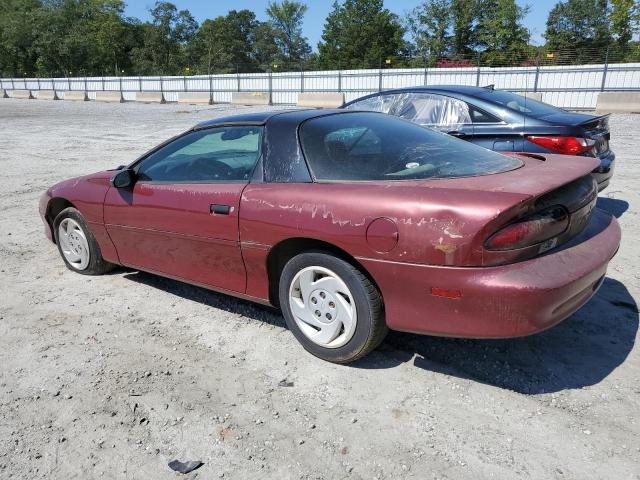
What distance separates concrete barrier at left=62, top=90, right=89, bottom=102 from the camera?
40.3 metres

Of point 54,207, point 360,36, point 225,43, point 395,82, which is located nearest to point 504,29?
point 360,36

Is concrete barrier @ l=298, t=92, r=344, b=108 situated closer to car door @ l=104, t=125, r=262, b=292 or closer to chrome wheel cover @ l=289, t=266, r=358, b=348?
car door @ l=104, t=125, r=262, b=292

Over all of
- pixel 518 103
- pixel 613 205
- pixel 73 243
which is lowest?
pixel 73 243

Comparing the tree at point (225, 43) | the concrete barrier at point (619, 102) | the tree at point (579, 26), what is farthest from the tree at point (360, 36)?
the concrete barrier at point (619, 102)

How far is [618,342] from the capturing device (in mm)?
3322

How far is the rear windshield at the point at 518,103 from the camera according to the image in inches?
231

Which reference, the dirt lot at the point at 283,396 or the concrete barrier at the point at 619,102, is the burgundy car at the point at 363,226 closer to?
the dirt lot at the point at 283,396

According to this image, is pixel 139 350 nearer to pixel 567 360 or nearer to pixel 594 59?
pixel 567 360

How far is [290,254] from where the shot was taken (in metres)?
3.23

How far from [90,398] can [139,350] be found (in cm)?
54

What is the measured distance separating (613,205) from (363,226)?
16.6 ft

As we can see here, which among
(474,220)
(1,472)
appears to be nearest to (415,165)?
(474,220)

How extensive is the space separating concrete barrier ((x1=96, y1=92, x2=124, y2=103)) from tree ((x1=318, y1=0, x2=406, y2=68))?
3636 cm

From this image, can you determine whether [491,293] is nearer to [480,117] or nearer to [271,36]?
[480,117]
